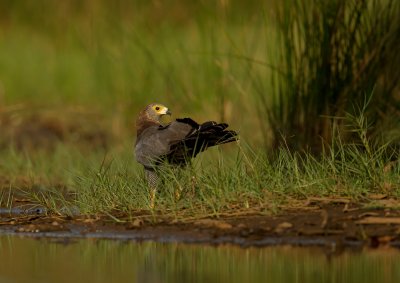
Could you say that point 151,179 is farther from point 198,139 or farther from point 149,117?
point 149,117

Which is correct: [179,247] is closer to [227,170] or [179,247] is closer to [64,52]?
[227,170]

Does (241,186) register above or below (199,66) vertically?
below

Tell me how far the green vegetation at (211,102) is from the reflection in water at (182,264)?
75 cm

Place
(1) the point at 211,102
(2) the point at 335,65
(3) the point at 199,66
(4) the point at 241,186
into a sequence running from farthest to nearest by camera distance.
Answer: (3) the point at 199,66 → (1) the point at 211,102 → (2) the point at 335,65 → (4) the point at 241,186

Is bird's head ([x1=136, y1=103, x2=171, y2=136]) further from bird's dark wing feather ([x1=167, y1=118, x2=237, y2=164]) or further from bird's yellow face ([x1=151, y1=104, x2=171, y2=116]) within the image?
bird's dark wing feather ([x1=167, y1=118, x2=237, y2=164])

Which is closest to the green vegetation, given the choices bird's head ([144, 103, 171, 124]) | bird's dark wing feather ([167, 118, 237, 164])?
bird's dark wing feather ([167, 118, 237, 164])

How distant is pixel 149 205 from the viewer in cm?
726

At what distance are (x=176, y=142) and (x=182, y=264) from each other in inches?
68.3

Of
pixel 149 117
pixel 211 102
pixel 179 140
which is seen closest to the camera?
pixel 179 140

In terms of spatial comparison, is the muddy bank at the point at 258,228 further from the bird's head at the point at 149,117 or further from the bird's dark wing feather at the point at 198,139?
the bird's head at the point at 149,117

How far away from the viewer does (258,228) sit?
21.8 ft

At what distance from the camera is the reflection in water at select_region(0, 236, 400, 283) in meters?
5.57

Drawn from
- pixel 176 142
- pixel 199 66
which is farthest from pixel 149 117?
pixel 199 66

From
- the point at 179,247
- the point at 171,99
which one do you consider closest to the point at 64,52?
the point at 171,99
